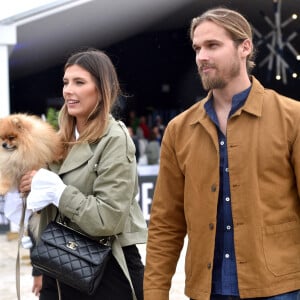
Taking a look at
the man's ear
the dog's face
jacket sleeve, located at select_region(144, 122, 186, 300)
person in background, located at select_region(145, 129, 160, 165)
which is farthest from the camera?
person in background, located at select_region(145, 129, 160, 165)

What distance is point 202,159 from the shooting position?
2.36 meters

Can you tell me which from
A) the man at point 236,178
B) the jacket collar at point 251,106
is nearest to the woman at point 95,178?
the man at point 236,178

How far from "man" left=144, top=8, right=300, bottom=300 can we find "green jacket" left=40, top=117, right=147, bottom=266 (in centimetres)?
30

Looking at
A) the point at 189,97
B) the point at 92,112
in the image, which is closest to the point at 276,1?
the point at 189,97

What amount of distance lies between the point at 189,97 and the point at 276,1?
757 cm

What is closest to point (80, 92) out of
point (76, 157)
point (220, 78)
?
point (76, 157)

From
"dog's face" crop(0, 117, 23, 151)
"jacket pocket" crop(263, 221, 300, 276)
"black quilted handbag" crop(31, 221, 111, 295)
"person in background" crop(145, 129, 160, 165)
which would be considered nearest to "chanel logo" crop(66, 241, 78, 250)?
"black quilted handbag" crop(31, 221, 111, 295)

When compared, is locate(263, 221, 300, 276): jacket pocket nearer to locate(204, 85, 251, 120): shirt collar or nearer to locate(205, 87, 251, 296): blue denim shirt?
locate(205, 87, 251, 296): blue denim shirt

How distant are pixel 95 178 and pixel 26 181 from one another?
312 millimetres

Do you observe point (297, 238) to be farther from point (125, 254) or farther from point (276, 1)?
point (276, 1)

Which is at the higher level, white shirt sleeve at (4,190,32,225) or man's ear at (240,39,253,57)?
man's ear at (240,39,253,57)

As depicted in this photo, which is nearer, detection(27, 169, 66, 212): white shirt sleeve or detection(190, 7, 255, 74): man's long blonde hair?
detection(190, 7, 255, 74): man's long blonde hair

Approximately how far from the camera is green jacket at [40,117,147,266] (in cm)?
259

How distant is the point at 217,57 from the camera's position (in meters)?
2.29
